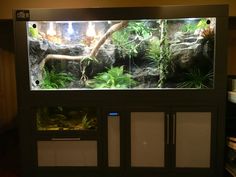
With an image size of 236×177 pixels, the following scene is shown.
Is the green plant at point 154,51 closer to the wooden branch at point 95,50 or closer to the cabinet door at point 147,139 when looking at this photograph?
the wooden branch at point 95,50

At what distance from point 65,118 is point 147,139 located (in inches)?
39.0

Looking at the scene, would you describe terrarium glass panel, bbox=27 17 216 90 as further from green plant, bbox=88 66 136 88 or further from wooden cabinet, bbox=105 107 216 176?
wooden cabinet, bbox=105 107 216 176

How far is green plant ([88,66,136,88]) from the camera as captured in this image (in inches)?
110

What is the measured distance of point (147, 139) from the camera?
2.77 metres

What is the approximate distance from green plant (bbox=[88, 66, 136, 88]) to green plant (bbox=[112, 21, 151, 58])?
203mm

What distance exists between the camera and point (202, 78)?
107 inches

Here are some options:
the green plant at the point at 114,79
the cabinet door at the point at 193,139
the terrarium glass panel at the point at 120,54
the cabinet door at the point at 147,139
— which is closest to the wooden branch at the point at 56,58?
the terrarium glass panel at the point at 120,54

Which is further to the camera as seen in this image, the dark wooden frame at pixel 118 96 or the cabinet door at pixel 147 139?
the cabinet door at pixel 147 139

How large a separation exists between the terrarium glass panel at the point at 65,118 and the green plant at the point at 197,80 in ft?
3.56

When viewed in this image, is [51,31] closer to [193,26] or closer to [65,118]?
[65,118]

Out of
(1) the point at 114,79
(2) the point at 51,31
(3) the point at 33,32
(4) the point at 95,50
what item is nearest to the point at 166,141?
(1) the point at 114,79

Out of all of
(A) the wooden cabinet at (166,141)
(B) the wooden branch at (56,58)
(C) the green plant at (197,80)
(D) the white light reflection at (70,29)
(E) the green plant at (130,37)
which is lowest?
(A) the wooden cabinet at (166,141)

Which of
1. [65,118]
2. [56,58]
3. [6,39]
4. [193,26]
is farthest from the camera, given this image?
[6,39]

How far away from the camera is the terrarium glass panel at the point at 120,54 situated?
8.88ft
